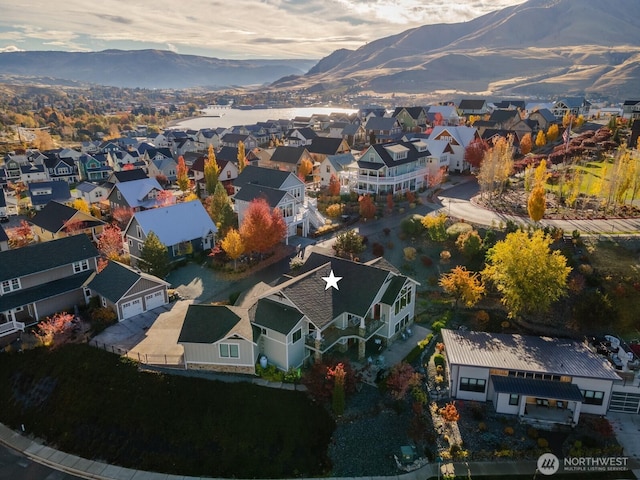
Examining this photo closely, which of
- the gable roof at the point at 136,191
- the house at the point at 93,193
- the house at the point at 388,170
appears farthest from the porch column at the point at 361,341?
the house at the point at 93,193

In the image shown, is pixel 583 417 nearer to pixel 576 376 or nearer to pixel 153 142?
pixel 576 376

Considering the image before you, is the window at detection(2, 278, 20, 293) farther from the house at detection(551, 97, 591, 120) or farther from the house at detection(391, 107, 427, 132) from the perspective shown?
the house at detection(551, 97, 591, 120)

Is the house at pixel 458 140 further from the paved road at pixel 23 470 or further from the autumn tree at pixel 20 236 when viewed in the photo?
the paved road at pixel 23 470

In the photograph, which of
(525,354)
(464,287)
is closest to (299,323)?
(464,287)

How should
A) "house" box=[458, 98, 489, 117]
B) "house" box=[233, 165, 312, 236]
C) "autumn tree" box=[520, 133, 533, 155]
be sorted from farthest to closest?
"house" box=[458, 98, 489, 117] → "autumn tree" box=[520, 133, 533, 155] → "house" box=[233, 165, 312, 236]

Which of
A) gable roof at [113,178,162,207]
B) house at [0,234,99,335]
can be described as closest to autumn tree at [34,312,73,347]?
house at [0,234,99,335]

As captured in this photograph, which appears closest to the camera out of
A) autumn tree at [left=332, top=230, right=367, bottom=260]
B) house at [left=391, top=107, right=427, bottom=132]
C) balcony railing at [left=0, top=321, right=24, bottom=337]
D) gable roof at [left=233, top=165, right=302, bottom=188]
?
balcony railing at [left=0, top=321, right=24, bottom=337]
